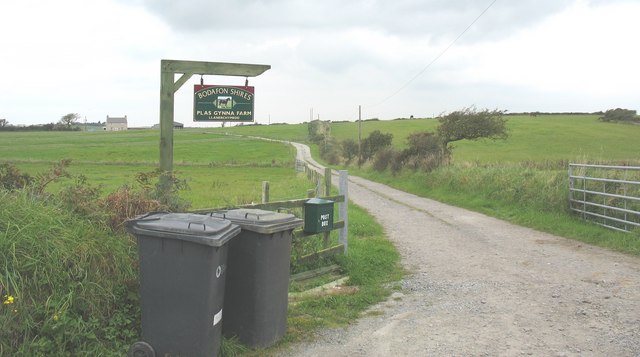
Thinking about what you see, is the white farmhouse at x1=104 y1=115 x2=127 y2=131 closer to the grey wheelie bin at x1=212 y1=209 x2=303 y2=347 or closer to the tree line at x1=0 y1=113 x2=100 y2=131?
the tree line at x1=0 y1=113 x2=100 y2=131

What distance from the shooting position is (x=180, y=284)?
157 inches

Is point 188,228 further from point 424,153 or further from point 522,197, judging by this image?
point 424,153

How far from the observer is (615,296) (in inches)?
250

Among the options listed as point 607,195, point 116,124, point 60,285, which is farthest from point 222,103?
point 116,124

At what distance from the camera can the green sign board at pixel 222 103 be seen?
7020mm

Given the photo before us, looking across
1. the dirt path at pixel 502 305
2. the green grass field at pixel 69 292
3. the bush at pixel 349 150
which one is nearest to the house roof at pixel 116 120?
the bush at pixel 349 150

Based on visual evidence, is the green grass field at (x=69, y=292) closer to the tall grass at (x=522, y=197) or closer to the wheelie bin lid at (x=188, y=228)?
the wheelie bin lid at (x=188, y=228)

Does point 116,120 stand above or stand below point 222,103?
above

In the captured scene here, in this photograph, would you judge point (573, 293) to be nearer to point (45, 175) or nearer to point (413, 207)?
point (45, 175)

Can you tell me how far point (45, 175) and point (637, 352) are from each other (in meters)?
5.98

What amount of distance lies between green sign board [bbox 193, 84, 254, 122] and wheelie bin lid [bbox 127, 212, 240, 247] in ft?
9.70

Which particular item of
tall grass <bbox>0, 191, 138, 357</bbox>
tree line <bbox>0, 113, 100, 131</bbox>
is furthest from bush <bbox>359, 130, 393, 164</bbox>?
tree line <bbox>0, 113, 100, 131</bbox>

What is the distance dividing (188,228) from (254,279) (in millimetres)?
889

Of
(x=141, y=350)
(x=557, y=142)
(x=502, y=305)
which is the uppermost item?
(x=557, y=142)
